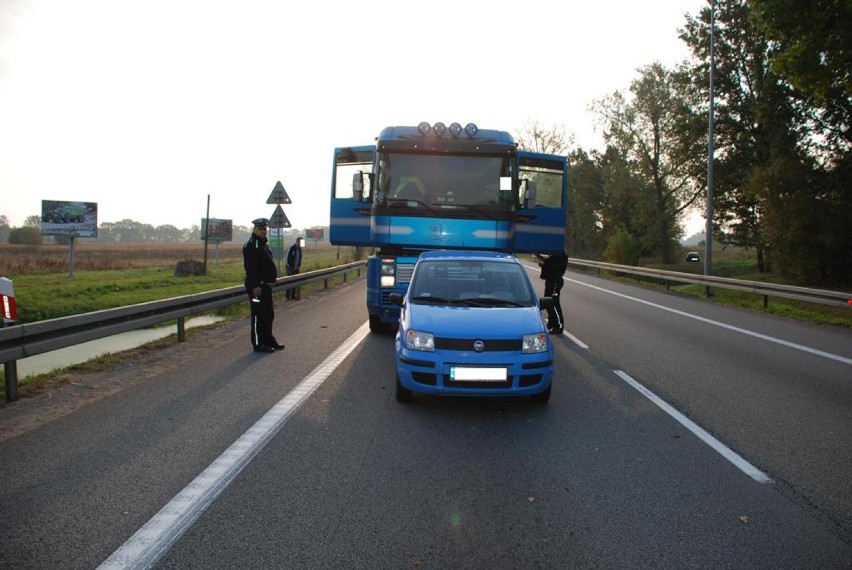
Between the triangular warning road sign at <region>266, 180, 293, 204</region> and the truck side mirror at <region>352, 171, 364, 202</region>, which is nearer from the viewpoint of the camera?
the truck side mirror at <region>352, 171, 364, 202</region>

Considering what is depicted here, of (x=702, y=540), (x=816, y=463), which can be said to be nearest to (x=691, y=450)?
(x=816, y=463)

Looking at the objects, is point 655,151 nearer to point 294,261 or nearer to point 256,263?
point 294,261

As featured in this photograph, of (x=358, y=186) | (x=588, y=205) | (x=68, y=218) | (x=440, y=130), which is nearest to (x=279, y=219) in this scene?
(x=358, y=186)

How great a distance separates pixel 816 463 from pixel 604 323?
8189 mm

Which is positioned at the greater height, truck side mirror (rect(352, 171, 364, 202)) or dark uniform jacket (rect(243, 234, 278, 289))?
truck side mirror (rect(352, 171, 364, 202))

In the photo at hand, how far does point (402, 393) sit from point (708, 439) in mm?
2848

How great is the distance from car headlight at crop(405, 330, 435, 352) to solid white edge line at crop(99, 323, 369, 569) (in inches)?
50.3

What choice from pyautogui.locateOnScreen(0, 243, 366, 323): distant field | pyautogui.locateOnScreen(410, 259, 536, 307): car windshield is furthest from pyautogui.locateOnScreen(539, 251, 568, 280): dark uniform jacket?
pyautogui.locateOnScreen(0, 243, 366, 323): distant field

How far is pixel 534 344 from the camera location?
5.97m

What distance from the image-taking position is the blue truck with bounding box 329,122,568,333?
395 inches

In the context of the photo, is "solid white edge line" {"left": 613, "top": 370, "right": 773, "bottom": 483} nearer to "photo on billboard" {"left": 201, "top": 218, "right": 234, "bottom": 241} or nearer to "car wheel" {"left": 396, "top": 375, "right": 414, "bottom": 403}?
"car wheel" {"left": 396, "top": 375, "right": 414, "bottom": 403}

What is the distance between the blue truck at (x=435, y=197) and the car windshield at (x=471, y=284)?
252 cm

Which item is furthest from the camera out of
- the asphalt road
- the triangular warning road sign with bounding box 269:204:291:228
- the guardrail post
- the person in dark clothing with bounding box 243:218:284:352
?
the triangular warning road sign with bounding box 269:204:291:228

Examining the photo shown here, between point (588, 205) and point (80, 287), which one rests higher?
point (588, 205)
